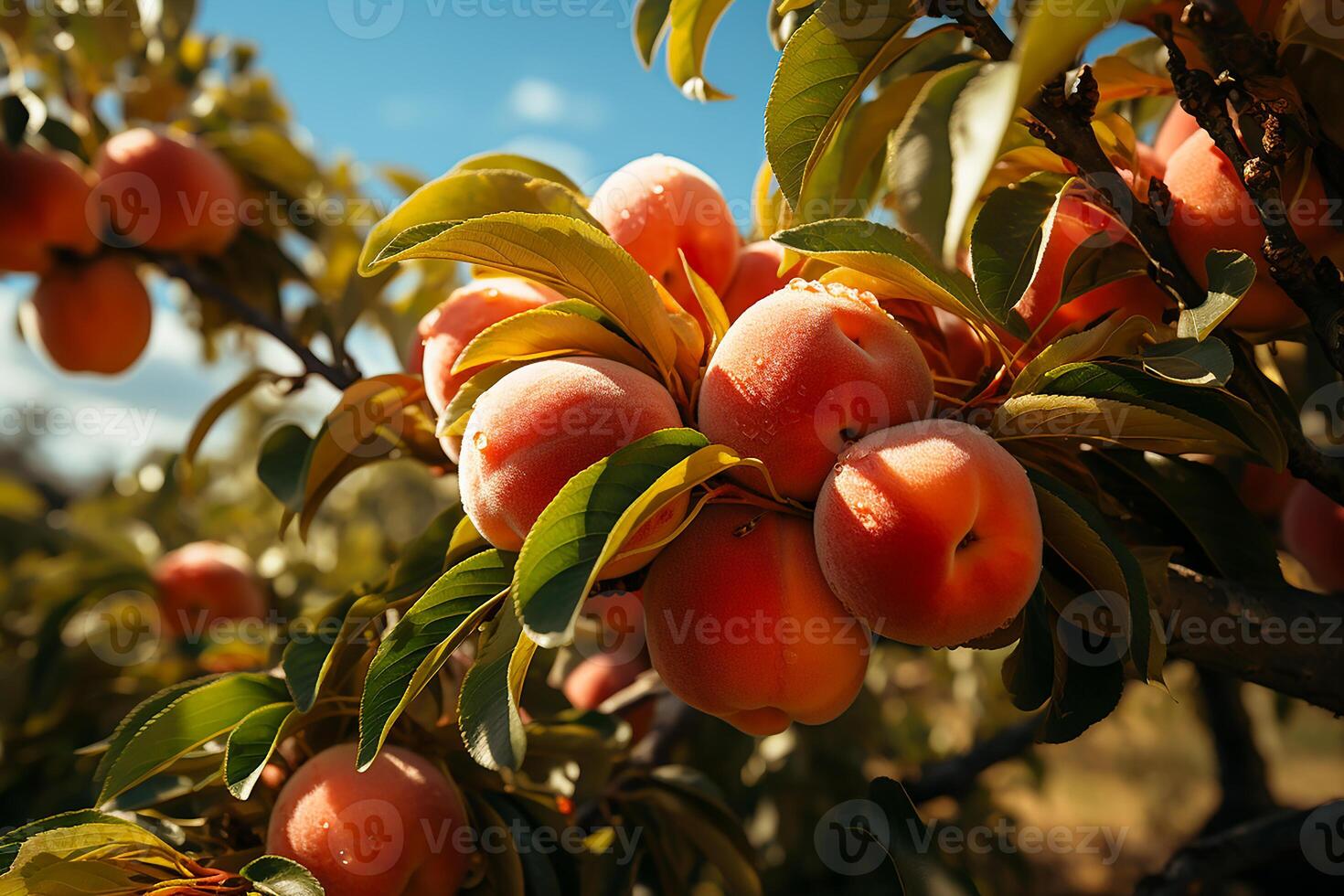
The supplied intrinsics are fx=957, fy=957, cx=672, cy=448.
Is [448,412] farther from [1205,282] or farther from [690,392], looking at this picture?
[1205,282]

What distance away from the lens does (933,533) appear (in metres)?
0.60

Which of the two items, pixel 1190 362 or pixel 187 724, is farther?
pixel 187 724

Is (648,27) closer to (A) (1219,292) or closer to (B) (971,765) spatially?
(A) (1219,292)

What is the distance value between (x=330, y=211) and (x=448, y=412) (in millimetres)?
1309

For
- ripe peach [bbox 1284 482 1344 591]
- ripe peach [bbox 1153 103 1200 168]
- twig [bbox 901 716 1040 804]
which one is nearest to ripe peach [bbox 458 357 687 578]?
ripe peach [bbox 1153 103 1200 168]

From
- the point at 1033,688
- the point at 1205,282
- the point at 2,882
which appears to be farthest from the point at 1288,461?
the point at 2,882

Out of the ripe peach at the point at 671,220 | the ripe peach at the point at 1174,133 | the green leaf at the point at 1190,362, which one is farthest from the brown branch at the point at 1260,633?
the ripe peach at the point at 671,220

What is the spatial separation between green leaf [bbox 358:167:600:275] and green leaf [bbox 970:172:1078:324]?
1.08 feet

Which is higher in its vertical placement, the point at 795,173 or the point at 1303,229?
the point at 795,173

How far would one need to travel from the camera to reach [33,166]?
1582mm

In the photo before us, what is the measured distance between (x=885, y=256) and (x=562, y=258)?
0.23 metres

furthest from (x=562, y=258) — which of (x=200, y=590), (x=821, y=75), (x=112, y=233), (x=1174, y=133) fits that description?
(x=200, y=590)

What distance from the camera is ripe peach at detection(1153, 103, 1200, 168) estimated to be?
87cm

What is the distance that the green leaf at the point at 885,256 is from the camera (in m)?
0.66
